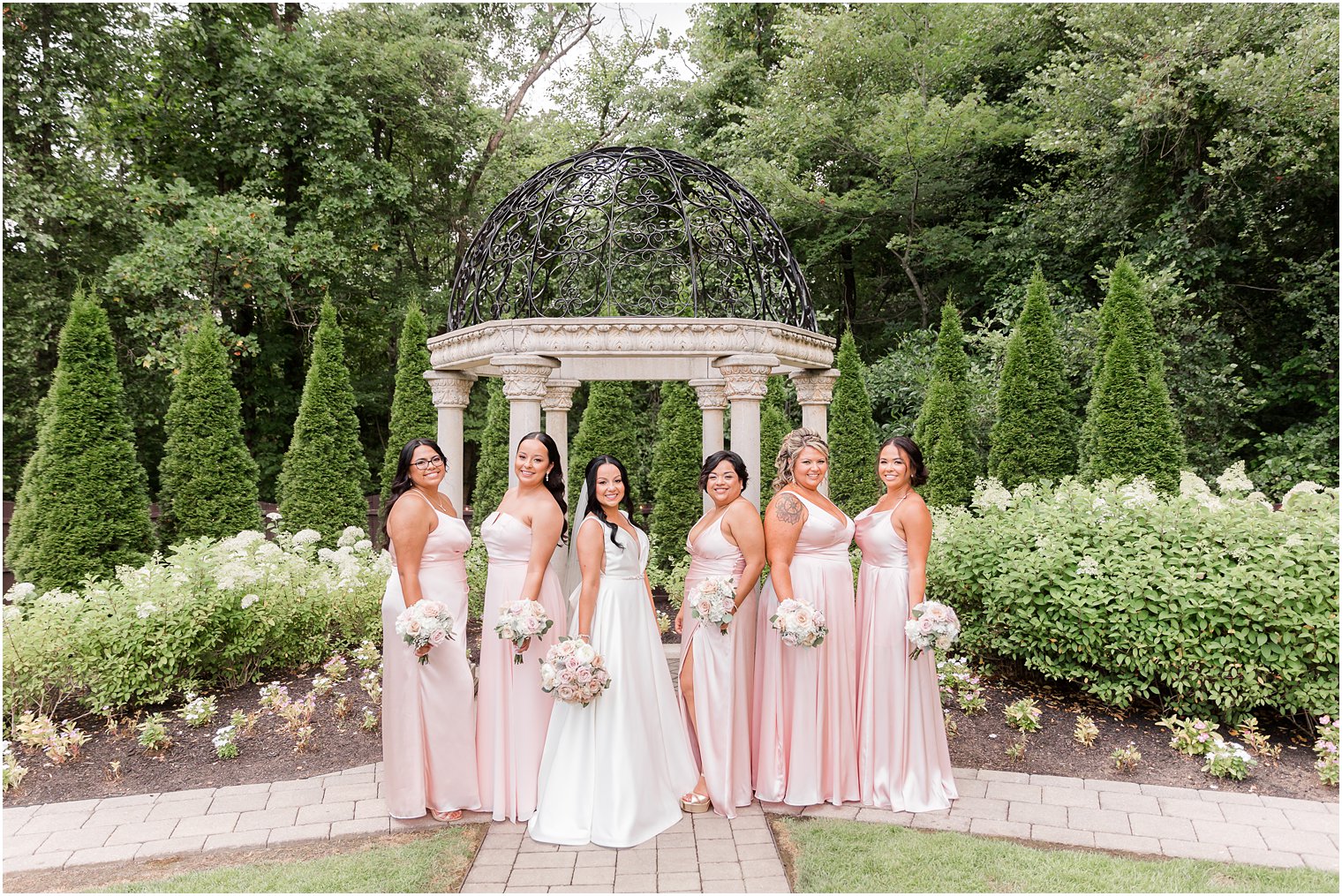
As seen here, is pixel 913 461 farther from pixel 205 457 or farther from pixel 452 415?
pixel 205 457

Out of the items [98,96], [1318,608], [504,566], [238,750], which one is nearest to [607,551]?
[504,566]

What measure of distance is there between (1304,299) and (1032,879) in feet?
43.1

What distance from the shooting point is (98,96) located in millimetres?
11875

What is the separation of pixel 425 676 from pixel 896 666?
2.75m

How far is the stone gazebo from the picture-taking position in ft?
16.3

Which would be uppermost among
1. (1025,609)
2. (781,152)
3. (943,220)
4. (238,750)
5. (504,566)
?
(781,152)

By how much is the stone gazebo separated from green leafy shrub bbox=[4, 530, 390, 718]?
2.42 m

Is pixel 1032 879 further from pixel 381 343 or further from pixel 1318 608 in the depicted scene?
pixel 381 343

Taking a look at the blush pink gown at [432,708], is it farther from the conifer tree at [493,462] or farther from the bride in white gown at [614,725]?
the conifer tree at [493,462]

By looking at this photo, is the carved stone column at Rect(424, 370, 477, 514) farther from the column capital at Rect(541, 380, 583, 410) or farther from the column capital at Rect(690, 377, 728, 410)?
the column capital at Rect(690, 377, 728, 410)

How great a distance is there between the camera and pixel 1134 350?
1107 centimetres

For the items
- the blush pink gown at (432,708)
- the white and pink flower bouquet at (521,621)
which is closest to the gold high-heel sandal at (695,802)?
the blush pink gown at (432,708)

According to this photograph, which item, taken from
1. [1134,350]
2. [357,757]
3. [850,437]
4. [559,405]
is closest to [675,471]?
[850,437]

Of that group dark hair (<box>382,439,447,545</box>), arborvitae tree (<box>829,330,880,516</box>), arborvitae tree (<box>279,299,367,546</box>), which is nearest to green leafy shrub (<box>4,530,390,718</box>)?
dark hair (<box>382,439,447,545</box>)
